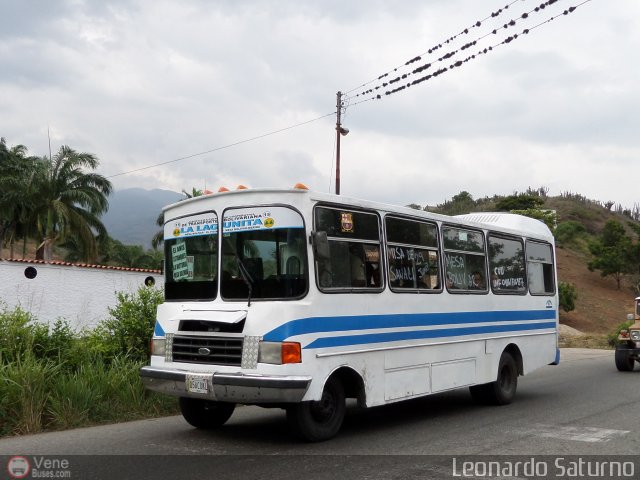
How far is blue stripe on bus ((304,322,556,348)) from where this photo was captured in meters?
7.80

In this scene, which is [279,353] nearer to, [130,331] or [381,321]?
[381,321]

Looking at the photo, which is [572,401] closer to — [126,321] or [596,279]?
[126,321]

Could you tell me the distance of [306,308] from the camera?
7520 millimetres

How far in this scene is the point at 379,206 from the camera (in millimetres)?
8781

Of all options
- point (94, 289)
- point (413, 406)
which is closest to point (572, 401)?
point (413, 406)

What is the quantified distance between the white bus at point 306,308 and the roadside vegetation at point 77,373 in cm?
147

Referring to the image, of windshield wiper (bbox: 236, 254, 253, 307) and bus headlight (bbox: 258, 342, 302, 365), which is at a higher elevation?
windshield wiper (bbox: 236, 254, 253, 307)

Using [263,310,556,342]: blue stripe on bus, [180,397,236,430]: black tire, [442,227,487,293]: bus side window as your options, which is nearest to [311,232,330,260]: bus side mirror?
[263,310,556,342]: blue stripe on bus

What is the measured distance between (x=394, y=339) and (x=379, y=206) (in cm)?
164

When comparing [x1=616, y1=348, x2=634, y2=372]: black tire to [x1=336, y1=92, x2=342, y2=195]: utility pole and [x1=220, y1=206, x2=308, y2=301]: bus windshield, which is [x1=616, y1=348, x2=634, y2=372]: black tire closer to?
Answer: [x1=220, y1=206, x2=308, y2=301]: bus windshield

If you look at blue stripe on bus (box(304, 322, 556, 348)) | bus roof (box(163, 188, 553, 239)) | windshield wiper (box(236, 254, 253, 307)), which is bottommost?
blue stripe on bus (box(304, 322, 556, 348))

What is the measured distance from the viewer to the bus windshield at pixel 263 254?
764cm

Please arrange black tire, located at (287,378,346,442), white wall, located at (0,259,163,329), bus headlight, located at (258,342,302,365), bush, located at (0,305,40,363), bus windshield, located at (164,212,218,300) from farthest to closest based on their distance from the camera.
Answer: white wall, located at (0,259,163,329) → bush, located at (0,305,40,363) → bus windshield, located at (164,212,218,300) → black tire, located at (287,378,346,442) → bus headlight, located at (258,342,302,365)

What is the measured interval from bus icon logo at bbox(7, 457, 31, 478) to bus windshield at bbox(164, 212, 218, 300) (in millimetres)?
2446
